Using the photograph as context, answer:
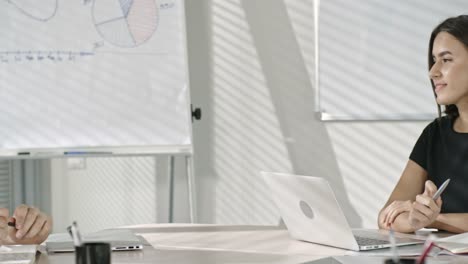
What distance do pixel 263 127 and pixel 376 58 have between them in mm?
660

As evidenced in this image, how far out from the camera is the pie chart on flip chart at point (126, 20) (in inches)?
138

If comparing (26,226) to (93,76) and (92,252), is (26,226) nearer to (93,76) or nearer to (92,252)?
Answer: (92,252)

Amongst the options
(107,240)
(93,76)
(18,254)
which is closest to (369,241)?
(107,240)

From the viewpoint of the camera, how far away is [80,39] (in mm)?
3496

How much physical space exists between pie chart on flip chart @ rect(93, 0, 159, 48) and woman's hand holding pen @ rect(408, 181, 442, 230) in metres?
1.74

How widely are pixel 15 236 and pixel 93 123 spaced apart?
1.41 m

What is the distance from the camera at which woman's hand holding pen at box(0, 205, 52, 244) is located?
2102mm

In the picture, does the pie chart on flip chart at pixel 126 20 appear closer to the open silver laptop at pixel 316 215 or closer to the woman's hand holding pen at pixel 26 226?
the woman's hand holding pen at pixel 26 226

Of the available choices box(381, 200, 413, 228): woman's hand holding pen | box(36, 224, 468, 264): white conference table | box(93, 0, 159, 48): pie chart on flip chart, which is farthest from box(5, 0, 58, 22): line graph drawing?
box(381, 200, 413, 228): woman's hand holding pen

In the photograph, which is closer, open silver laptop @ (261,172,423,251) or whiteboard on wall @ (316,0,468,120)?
open silver laptop @ (261,172,423,251)

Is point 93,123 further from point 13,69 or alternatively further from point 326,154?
point 326,154

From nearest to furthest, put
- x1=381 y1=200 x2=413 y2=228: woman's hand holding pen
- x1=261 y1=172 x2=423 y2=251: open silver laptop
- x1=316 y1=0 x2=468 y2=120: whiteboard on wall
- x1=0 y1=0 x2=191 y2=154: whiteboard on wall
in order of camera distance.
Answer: x1=261 y1=172 x2=423 y2=251: open silver laptop, x1=381 y1=200 x2=413 y2=228: woman's hand holding pen, x1=0 y1=0 x2=191 y2=154: whiteboard on wall, x1=316 y1=0 x2=468 y2=120: whiteboard on wall

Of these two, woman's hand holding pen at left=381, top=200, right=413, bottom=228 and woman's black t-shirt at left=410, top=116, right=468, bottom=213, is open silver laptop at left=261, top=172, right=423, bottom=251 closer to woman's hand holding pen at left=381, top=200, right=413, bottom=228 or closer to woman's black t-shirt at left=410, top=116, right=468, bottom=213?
woman's hand holding pen at left=381, top=200, right=413, bottom=228

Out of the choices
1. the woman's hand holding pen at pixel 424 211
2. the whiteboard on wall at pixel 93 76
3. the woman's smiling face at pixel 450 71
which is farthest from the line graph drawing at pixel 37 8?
the woman's hand holding pen at pixel 424 211
